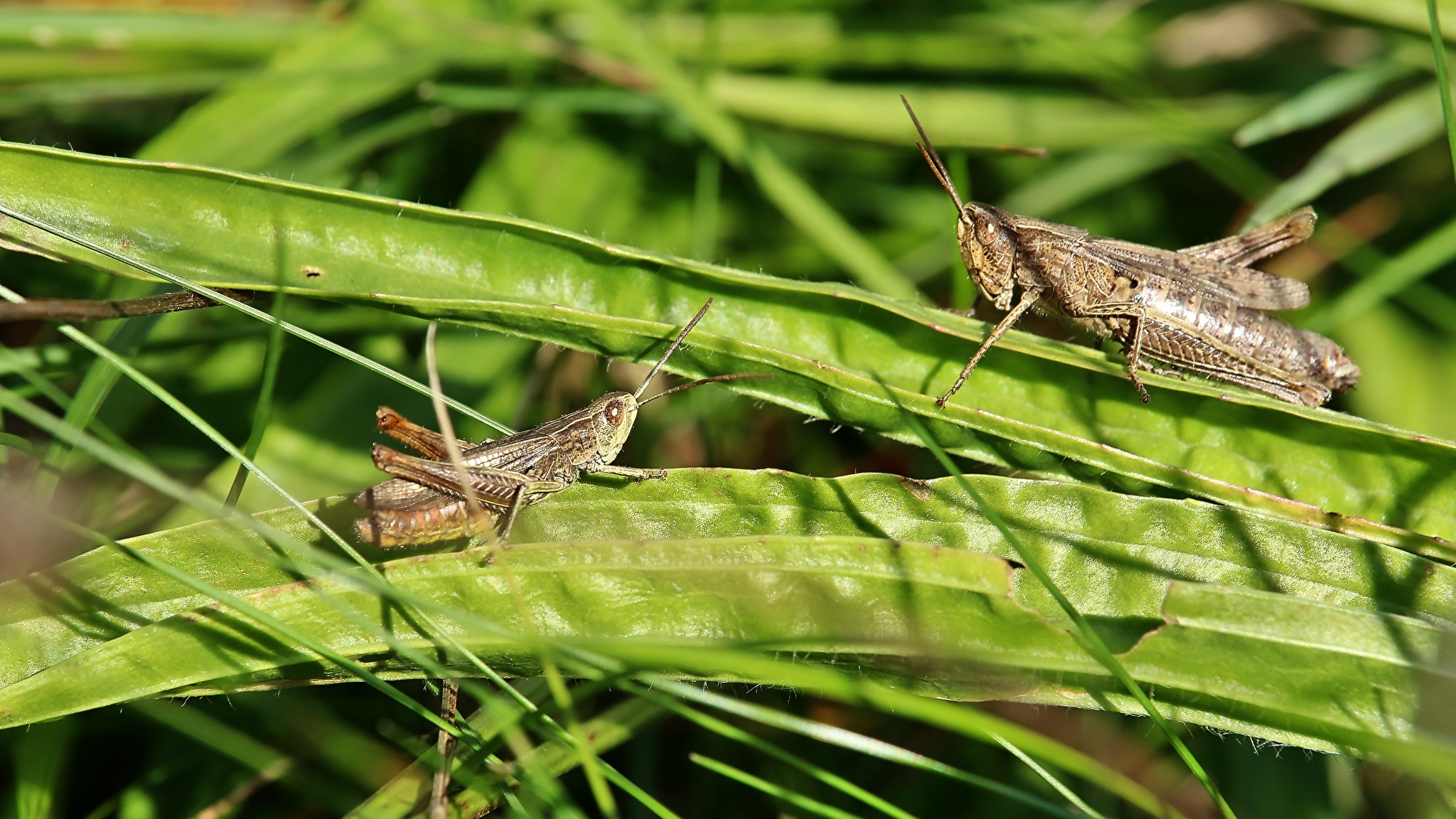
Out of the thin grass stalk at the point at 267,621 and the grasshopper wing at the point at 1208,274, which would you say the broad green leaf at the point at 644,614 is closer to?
the thin grass stalk at the point at 267,621

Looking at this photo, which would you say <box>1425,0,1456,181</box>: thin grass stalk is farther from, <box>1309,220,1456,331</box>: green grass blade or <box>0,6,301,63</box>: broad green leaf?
<box>0,6,301,63</box>: broad green leaf

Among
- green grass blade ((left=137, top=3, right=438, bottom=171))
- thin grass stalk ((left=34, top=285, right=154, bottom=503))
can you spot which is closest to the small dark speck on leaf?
thin grass stalk ((left=34, top=285, right=154, bottom=503))

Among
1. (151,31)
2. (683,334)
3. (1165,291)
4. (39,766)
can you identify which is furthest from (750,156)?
(39,766)

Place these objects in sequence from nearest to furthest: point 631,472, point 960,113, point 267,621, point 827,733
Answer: point 827,733 → point 267,621 → point 631,472 → point 960,113

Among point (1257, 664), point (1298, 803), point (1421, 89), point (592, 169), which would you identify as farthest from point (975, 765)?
point (1421, 89)

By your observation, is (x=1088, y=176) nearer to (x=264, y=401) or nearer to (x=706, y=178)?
(x=706, y=178)

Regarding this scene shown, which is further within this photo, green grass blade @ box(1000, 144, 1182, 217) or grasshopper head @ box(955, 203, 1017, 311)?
green grass blade @ box(1000, 144, 1182, 217)

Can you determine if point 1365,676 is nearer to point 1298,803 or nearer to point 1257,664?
point 1257,664
